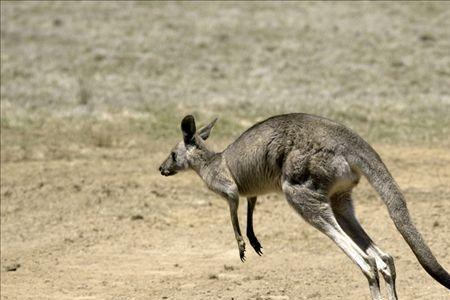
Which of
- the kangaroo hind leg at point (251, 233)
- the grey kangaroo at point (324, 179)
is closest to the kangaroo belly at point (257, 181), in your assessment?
the grey kangaroo at point (324, 179)

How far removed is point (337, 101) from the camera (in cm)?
2188

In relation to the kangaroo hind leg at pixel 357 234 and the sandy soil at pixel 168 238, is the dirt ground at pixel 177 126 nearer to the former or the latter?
the sandy soil at pixel 168 238

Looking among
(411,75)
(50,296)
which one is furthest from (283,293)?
(411,75)

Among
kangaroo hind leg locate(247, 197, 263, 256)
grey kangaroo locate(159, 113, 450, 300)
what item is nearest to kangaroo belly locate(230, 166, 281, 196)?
grey kangaroo locate(159, 113, 450, 300)

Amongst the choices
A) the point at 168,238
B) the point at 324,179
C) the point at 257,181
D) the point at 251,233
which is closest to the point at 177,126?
the point at 168,238

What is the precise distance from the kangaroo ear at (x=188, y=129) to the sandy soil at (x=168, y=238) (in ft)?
5.05

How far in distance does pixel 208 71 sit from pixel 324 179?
19.7m

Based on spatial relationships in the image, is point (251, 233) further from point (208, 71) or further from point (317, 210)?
point (208, 71)

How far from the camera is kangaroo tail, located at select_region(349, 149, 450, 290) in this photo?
6.67m

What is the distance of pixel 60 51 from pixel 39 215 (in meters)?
16.5

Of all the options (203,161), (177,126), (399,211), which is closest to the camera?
(399,211)

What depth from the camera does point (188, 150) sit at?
8.84m

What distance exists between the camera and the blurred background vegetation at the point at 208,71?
703 inches

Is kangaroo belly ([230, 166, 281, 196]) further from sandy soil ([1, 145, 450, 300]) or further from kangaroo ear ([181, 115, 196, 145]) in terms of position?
sandy soil ([1, 145, 450, 300])
